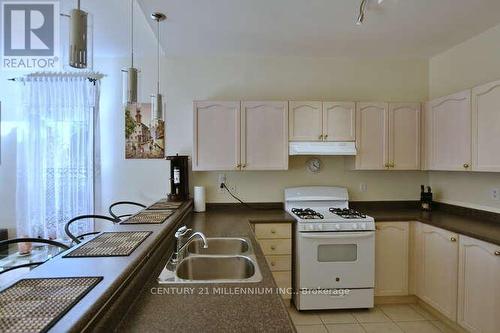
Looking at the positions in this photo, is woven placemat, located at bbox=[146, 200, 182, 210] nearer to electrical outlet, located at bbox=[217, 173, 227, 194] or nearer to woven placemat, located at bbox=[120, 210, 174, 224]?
woven placemat, located at bbox=[120, 210, 174, 224]

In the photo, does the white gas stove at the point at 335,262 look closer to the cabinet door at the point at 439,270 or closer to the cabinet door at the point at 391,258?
the cabinet door at the point at 391,258

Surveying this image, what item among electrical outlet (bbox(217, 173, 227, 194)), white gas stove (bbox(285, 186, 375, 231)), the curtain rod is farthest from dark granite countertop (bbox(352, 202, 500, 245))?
the curtain rod

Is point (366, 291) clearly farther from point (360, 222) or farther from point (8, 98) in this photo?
point (8, 98)

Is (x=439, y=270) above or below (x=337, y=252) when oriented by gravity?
below

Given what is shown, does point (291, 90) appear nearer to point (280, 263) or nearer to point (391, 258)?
point (280, 263)

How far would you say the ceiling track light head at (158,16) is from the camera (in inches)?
88.0

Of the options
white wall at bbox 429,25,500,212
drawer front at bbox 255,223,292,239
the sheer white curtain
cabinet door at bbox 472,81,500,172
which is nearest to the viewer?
cabinet door at bbox 472,81,500,172

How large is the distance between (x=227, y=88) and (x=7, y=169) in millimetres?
2679

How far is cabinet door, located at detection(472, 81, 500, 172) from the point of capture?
2.28 meters

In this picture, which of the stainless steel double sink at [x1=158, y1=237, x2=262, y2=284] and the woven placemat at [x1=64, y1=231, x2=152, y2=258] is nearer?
the woven placemat at [x1=64, y1=231, x2=152, y2=258]

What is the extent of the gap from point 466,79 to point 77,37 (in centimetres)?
334

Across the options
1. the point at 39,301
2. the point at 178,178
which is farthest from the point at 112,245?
the point at 178,178

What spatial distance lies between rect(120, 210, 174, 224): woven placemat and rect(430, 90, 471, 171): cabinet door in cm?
264

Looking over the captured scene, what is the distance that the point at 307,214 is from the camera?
287 cm
